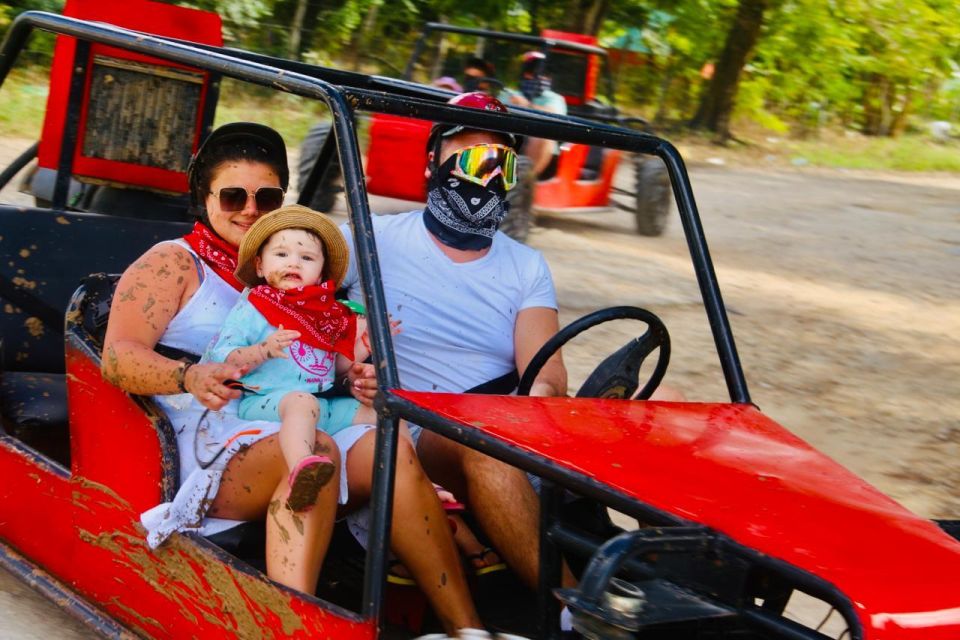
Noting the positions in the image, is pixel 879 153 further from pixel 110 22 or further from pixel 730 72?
pixel 110 22

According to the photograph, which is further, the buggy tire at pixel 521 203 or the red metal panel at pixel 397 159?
the buggy tire at pixel 521 203

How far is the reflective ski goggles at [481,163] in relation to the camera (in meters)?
2.88

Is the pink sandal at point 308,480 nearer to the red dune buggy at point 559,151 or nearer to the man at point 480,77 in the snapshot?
the red dune buggy at point 559,151

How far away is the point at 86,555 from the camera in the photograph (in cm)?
287

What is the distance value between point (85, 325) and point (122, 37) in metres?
0.65

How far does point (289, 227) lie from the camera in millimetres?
2639

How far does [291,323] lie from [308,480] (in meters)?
0.39

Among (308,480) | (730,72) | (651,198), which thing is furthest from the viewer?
(730,72)

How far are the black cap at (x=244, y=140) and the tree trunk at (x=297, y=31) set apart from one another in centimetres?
1168

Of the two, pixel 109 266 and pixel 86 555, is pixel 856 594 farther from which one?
pixel 109 266

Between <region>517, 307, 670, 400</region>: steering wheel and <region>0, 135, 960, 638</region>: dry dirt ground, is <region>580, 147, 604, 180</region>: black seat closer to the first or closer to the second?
<region>0, 135, 960, 638</region>: dry dirt ground

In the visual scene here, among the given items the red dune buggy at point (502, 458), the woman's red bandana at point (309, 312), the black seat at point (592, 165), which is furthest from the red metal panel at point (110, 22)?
the black seat at point (592, 165)

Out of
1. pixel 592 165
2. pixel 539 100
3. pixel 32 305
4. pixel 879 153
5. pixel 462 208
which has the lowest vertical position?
pixel 879 153

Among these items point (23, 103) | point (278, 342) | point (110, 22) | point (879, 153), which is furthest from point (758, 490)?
point (879, 153)
